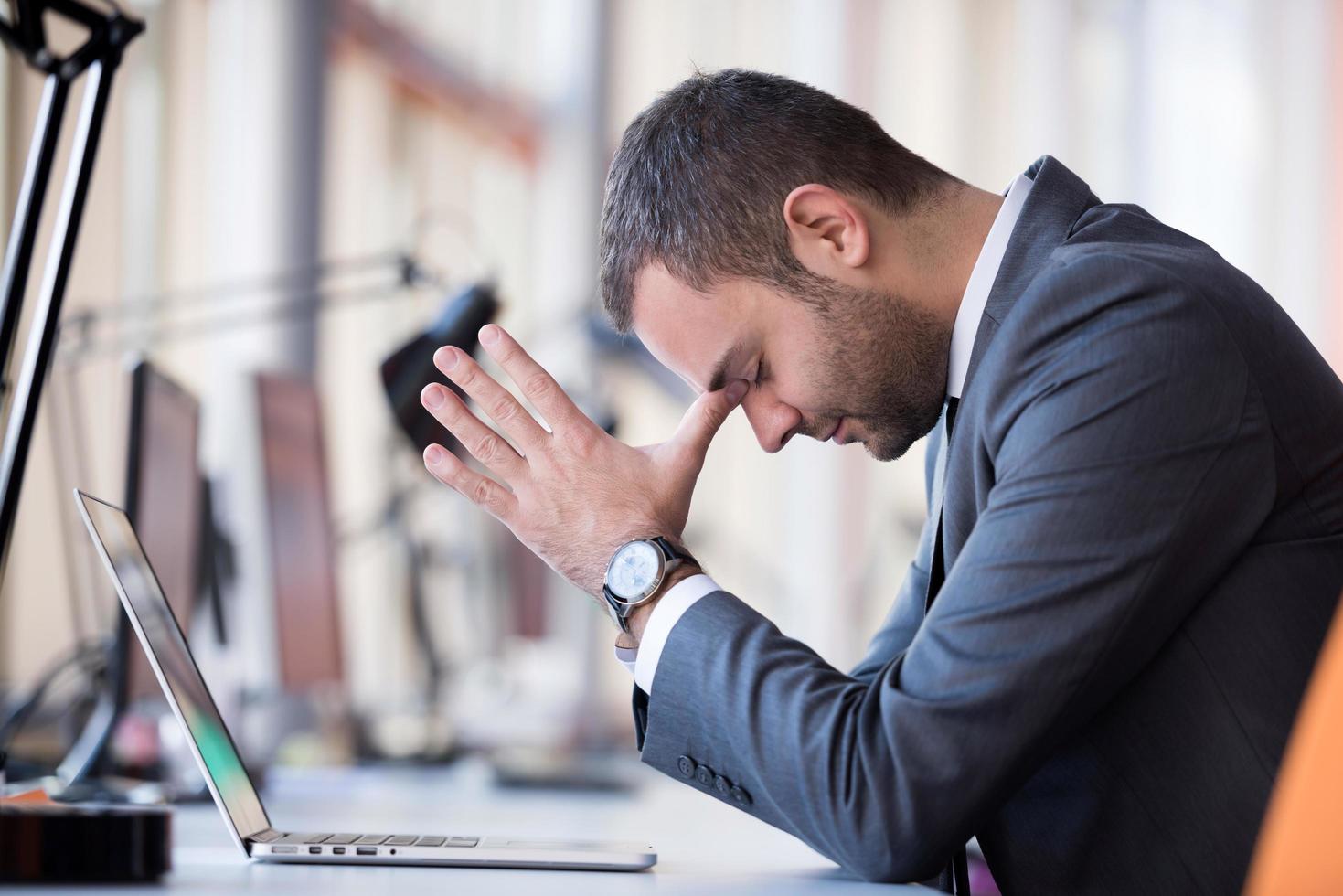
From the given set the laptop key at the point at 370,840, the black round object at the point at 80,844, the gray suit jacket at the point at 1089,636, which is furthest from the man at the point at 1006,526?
the black round object at the point at 80,844

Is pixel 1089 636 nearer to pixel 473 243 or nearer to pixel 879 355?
pixel 879 355

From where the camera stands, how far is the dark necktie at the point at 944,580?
95cm

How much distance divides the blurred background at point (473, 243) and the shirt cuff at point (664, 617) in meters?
1.16

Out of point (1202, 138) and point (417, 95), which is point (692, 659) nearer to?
point (417, 95)

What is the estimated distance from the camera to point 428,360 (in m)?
1.60

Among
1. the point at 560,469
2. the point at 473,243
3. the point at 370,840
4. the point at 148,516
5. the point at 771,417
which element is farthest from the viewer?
the point at 473,243

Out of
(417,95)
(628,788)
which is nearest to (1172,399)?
(628,788)

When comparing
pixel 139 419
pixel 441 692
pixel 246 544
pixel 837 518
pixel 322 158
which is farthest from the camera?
pixel 837 518

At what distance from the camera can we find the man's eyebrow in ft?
3.71

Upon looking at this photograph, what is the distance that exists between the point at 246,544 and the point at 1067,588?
A: 145 cm

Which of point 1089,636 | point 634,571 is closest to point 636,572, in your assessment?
point 634,571

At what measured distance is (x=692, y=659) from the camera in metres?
0.92

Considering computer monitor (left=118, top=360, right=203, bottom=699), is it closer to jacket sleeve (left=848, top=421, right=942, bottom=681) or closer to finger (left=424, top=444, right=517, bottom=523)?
finger (left=424, top=444, right=517, bottom=523)

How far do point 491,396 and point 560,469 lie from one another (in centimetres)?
9
